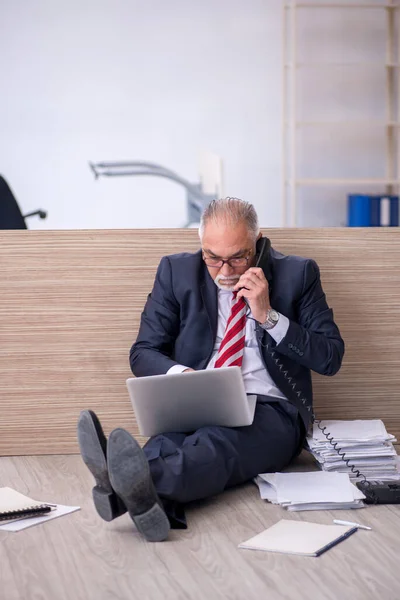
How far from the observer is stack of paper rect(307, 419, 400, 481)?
7.70 feet

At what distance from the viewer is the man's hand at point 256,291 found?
92.5 inches

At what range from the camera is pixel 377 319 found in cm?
273

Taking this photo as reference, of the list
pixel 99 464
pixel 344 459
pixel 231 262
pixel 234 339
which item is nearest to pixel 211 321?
pixel 234 339

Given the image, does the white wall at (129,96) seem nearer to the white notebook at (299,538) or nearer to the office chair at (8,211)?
the office chair at (8,211)

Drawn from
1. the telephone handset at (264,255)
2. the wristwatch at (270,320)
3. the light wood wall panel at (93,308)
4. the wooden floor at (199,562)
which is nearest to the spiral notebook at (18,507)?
the wooden floor at (199,562)

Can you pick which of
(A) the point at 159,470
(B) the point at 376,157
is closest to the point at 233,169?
(B) the point at 376,157

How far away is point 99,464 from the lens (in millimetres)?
1979

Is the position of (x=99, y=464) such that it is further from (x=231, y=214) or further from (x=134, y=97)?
(x=134, y=97)

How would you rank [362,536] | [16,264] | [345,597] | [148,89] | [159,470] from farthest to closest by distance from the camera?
1. [148,89]
2. [16,264]
3. [159,470]
4. [362,536]
5. [345,597]

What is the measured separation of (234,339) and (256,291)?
7.2 inches

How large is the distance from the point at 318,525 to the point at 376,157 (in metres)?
4.56

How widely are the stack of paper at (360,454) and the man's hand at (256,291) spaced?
39cm

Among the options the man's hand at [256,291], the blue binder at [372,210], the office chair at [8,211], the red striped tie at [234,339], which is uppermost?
the blue binder at [372,210]

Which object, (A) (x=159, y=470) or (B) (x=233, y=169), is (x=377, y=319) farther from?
(B) (x=233, y=169)
